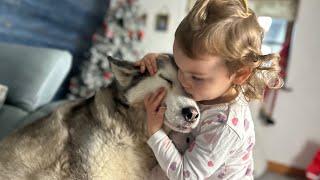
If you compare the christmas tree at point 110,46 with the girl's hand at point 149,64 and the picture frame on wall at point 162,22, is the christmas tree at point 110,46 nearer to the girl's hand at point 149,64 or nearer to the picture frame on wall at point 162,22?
the picture frame on wall at point 162,22

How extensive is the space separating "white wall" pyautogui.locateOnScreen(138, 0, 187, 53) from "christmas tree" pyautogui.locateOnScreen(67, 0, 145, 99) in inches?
14.4

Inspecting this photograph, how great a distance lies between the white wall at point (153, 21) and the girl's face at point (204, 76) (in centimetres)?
349

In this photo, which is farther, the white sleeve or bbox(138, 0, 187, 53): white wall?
bbox(138, 0, 187, 53): white wall

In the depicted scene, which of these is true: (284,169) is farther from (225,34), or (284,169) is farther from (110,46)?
(225,34)

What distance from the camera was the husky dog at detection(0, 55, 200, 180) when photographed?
1078mm

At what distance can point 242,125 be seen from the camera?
1.04m

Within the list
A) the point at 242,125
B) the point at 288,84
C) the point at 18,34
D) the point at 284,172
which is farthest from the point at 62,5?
the point at 242,125

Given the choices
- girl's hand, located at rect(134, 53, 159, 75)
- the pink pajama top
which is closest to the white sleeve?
the pink pajama top

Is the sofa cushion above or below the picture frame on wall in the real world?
below

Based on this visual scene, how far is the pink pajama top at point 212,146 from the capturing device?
1.00 metres

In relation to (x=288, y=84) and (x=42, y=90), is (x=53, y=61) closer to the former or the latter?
(x=42, y=90)

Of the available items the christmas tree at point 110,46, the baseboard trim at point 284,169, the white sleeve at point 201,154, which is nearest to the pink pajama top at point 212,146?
the white sleeve at point 201,154

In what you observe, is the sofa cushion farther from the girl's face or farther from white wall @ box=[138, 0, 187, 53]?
white wall @ box=[138, 0, 187, 53]

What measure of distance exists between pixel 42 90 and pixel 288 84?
2678 millimetres
